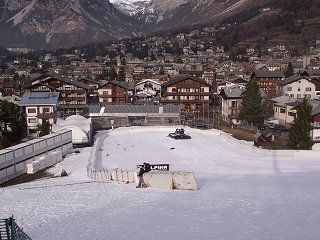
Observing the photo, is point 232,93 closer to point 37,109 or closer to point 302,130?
point 302,130

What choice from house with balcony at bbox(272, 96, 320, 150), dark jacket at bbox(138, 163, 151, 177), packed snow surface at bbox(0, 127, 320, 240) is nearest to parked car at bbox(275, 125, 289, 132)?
house with balcony at bbox(272, 96, 320, 150)

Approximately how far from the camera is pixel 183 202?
14695mm

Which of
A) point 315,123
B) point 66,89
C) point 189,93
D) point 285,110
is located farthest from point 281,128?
point 66,89

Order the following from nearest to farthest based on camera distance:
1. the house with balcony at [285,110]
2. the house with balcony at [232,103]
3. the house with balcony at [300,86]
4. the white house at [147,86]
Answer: the house with balcony at [285,110], the house with balcony at [232,103], the house with balcony at [300,86], the white house at [147,86]

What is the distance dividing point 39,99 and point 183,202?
85.1 feet

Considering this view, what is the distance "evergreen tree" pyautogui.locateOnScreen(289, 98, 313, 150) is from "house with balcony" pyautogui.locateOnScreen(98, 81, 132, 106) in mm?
24974

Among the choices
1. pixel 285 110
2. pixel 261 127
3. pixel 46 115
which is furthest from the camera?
pixel 46 115

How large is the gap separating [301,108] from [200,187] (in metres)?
11.2

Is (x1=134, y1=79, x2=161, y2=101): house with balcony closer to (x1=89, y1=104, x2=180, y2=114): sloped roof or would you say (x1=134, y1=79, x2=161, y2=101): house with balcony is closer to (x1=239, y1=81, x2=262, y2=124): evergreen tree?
(x1=89, y1=104, x2=180, y2=114): sloped roof

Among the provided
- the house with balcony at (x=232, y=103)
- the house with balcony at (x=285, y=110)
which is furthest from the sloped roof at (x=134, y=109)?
the house with balcony at (x=285, y=110)

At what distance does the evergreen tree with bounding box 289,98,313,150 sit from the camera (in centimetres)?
2478

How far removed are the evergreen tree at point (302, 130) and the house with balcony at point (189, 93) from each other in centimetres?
1966

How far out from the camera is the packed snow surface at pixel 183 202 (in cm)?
1165

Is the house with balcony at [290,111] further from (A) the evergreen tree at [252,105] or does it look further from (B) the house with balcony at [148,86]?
(B) the house with balcony at [148,86]
